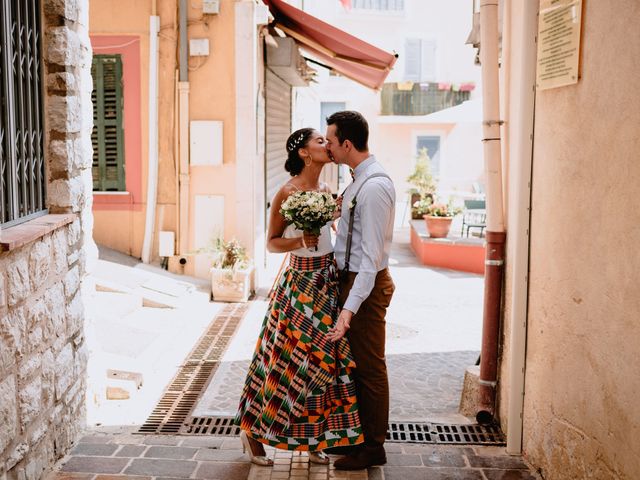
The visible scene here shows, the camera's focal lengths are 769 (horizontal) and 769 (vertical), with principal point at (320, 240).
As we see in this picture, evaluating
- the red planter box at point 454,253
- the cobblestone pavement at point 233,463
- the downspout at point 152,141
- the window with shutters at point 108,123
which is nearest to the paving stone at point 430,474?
the cobblestone pavement at point 233,463

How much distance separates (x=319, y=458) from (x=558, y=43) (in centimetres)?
253

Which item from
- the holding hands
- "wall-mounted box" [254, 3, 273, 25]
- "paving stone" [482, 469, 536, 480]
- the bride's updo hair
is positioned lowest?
"paving stone" [482, 469, 536, 480]

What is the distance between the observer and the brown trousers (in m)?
4.10

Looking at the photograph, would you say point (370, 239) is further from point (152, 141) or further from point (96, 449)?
point (152, 141)

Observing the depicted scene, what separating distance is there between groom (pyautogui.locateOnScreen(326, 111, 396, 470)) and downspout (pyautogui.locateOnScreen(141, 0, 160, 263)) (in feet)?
19.0

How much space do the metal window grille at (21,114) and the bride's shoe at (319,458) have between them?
199 cm

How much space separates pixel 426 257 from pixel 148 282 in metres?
5.26

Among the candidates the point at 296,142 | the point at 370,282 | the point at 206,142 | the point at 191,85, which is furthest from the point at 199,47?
the point at 370,282

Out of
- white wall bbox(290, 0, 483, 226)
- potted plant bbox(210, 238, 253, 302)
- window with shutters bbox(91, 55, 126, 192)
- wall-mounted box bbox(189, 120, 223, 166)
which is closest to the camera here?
potted plant bbox(210, 238, 253, 302)

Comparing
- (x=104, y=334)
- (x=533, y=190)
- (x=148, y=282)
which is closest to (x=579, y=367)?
(x=533, y=190)

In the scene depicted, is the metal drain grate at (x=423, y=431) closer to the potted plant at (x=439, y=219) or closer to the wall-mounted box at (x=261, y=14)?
the wall-mounted box at (x=261, y=14)

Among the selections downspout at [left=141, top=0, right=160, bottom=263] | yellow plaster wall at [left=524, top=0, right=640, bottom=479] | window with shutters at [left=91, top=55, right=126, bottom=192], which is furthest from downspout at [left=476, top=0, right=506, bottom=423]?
window with shutters at [left=91, top=55, right=126, bottom=192]

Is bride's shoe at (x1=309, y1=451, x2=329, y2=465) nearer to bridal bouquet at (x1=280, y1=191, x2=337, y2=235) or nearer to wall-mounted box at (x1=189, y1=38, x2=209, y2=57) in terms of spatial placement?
bridal bouquet at (x1=280, y1=191, x2=337, y2=235)

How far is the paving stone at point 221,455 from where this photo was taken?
4.35 metres
